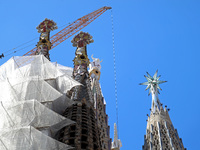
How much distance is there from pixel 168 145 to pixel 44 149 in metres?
20.2

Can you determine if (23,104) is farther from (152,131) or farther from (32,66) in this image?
(152,131)

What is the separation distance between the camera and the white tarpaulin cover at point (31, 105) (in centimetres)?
2448

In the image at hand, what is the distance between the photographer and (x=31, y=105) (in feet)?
90.5

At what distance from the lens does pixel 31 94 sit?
30641mm

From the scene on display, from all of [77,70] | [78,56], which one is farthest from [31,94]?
[78,56]

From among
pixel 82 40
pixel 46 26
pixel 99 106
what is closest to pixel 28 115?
pixel 99 106

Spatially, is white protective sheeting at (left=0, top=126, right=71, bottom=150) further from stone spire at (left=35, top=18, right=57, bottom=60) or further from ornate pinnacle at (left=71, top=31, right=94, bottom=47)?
ornate pinnacle at (left=71, top=31, right=94, bottom=47)

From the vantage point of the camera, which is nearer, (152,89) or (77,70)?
(77,70)

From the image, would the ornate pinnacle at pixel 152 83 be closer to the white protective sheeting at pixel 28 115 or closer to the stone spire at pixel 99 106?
the stone spire at pixel 99 106

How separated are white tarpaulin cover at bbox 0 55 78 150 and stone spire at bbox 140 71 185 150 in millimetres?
12035

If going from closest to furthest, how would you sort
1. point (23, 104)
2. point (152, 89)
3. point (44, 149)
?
point (44, 149)
point (23, 104)
point (152, 89)

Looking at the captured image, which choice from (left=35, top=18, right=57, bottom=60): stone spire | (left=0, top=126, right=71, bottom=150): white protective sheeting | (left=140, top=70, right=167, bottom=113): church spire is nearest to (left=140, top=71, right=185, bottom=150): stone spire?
(left=140, top=70, right=167, bottom=113): church spire

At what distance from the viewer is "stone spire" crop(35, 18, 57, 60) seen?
167 ft

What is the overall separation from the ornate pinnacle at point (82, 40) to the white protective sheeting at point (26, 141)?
2714cm
